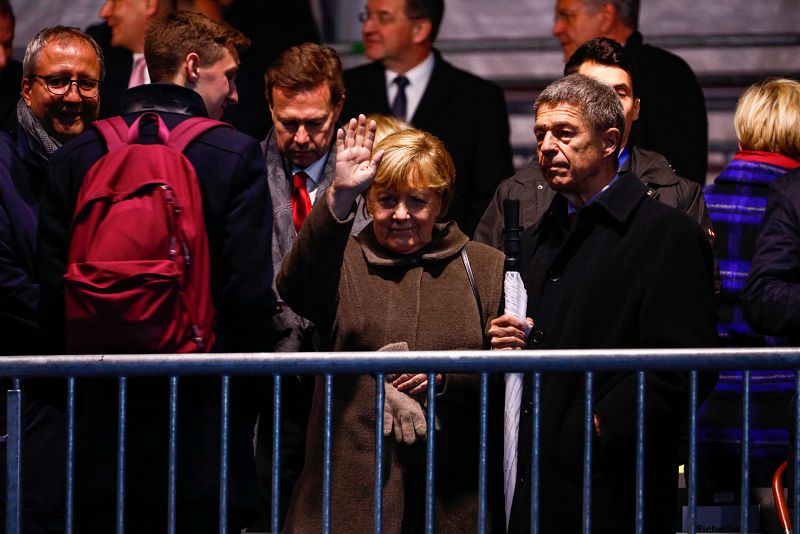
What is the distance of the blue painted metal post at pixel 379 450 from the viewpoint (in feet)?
13.0

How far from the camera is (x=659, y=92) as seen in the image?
21.7ft

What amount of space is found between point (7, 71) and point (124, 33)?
2.25ft

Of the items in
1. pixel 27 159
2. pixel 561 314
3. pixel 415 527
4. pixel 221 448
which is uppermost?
pixel 27 159

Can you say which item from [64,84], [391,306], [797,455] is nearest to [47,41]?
[64,84]

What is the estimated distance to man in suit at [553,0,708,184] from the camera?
21.4ft

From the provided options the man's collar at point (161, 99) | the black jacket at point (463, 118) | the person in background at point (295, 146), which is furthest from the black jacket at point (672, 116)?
the man's collar at point (161, 99)

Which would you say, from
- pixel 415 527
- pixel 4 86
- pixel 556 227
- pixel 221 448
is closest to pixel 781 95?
pixel 556 227

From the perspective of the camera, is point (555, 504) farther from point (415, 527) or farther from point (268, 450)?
point (268, 450)

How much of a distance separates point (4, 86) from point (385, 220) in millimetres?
2705

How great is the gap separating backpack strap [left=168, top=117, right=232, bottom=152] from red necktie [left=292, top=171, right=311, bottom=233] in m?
1.07

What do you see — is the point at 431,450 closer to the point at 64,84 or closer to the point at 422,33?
the point at 64,84

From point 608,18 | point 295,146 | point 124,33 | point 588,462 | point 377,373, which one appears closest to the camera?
point 377,373

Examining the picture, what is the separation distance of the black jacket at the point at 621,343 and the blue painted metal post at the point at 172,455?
1018mm

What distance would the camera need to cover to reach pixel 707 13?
7523 mm
